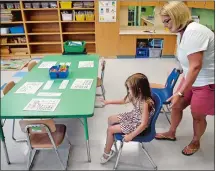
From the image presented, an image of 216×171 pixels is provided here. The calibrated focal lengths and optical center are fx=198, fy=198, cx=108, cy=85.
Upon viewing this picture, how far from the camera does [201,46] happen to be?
1.38 metres

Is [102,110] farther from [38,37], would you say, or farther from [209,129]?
[38,37]

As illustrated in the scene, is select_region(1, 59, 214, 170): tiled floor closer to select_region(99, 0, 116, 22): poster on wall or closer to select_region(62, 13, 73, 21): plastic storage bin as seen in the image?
select_region(99, 0, 116, 22): poster on wall

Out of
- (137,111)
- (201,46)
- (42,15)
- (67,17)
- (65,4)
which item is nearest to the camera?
(201,46)

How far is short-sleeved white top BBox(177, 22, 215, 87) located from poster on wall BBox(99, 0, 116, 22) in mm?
3215

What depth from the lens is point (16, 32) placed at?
4.65 m

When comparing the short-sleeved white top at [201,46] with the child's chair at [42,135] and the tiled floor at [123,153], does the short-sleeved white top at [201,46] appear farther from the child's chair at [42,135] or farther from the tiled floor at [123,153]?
the child's chair at [42,135]

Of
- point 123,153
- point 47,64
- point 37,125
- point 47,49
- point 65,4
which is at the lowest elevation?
point 123,153

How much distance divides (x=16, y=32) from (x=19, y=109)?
371 centimetres

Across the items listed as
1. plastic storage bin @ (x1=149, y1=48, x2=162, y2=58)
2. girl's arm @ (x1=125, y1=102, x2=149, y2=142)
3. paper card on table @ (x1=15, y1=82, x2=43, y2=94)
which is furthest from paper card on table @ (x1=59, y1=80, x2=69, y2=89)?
plastic storage bin @ (x1=149, y1=48, x2=162, y2=58)

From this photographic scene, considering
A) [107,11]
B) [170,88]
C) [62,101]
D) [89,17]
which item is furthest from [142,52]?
[62,101]

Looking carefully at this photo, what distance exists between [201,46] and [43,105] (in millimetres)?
1270

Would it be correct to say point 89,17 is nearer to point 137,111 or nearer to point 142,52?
point 142,52

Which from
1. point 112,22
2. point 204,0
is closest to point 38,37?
point 112,22

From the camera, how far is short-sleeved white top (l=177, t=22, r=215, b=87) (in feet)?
4.53
